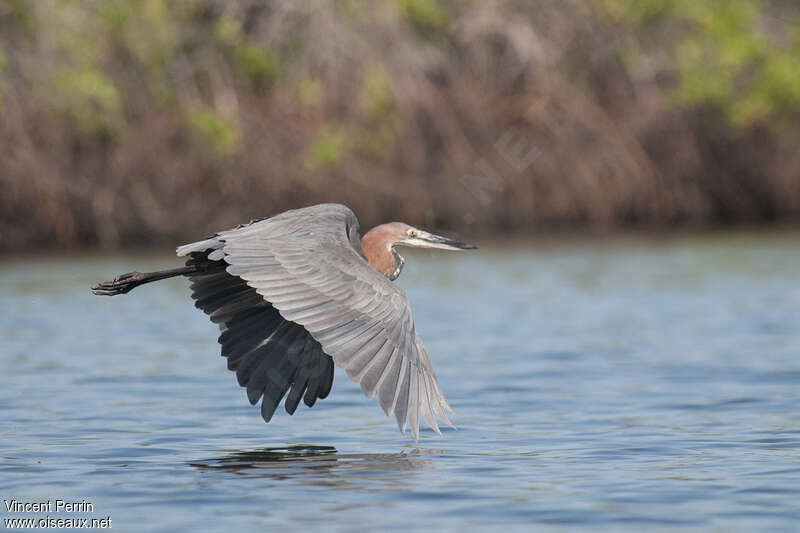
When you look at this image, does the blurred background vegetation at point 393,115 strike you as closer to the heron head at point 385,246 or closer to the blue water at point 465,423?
the blue water at point 465,423

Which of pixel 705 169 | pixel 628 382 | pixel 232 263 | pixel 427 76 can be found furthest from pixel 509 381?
pixel 705 169

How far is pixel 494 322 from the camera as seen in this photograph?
44.3 feet

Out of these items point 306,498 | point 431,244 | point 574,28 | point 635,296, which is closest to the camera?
point 306,498

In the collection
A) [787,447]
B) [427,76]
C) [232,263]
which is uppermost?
[427,76]

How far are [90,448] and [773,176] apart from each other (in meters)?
21.5

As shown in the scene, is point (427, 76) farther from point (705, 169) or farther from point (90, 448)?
point (90, 448)

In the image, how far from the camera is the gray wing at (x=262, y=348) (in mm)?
7422

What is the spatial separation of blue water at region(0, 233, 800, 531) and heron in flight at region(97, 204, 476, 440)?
0.38 m

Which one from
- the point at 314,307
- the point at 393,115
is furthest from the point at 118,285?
the point at 393,115

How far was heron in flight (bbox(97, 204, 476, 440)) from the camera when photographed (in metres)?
6.16

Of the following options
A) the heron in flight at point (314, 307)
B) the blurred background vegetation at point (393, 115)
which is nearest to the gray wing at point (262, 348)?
the heron in flight at point (314, 307)

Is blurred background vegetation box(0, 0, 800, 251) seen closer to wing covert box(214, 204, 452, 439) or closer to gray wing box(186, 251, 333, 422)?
gray wing box(186, 251, 333, 422)

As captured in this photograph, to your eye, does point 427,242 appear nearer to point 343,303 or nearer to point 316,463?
point 343,303

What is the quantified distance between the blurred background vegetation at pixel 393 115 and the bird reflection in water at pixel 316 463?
A: 15.0m
